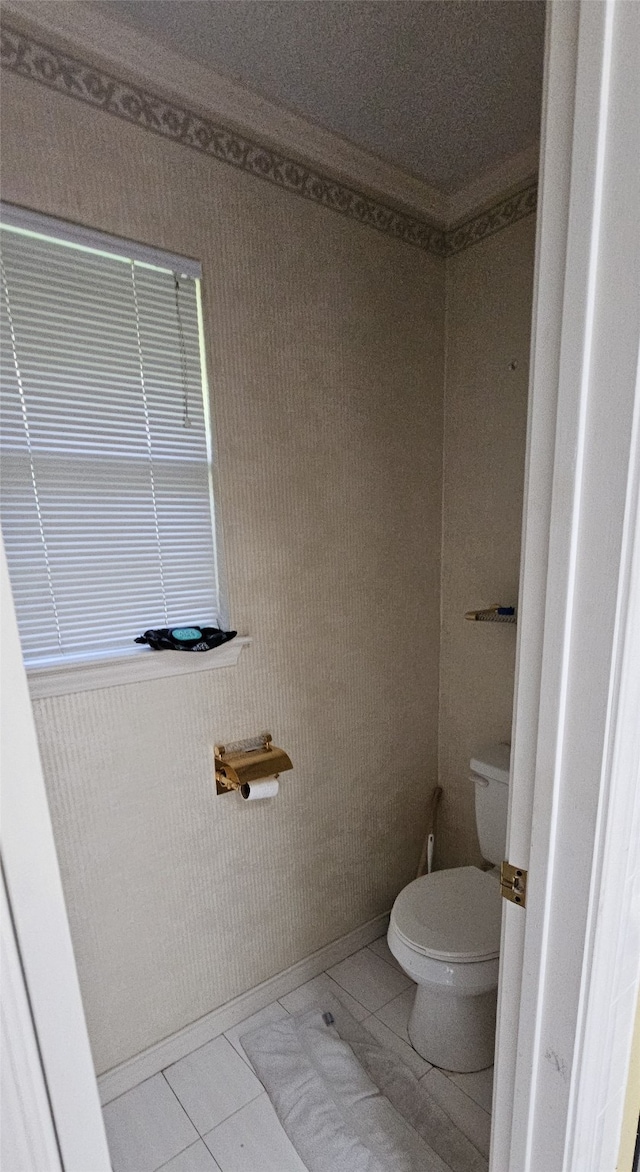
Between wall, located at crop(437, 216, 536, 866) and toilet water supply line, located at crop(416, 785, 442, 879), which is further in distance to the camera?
toilet water supply line, located at crop(416, 785, 442, 879)

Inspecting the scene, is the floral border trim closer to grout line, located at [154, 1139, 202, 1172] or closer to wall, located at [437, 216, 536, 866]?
wall, located at [437, 216, 536, 866]

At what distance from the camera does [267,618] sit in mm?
1584

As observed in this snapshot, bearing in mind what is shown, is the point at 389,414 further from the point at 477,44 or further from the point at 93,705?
the point at 93,705

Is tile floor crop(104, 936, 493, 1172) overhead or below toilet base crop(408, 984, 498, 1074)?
below

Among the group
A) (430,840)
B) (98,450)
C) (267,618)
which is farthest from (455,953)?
(98,450)

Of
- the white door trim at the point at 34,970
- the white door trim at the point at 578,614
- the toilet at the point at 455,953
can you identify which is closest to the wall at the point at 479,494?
the toilet at the point at 455,953

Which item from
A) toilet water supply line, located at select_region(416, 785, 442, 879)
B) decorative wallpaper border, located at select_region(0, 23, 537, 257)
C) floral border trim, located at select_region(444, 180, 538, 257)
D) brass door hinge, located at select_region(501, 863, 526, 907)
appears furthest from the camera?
toilet water supply line, located at select_region(416, 785, 442, 879)

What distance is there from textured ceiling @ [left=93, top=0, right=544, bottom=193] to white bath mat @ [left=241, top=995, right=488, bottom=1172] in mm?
2668

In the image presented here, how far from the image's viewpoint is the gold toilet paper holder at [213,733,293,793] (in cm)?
149

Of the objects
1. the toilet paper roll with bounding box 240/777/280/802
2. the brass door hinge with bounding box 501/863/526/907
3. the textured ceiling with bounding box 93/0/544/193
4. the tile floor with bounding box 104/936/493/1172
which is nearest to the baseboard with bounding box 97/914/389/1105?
the tile floor with bounding box 104/936/493/1172

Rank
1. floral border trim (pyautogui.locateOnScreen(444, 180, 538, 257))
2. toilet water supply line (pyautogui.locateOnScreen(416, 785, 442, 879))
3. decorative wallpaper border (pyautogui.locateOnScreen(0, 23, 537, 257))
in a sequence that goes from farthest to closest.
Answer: toilet water supply line (pyautogui.locateOnScreen(416, 785, 442, 879)), floral border trim (pyautogui.locateOnScreen(444, 180, 538, 257)), decorative wallpaper border (pyautogui.locateOnScreen(0, 23, 537, 257))

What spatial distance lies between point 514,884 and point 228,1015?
1.40 meters

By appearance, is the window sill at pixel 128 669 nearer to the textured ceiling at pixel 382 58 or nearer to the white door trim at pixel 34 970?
the white door trim at pixel 34 970

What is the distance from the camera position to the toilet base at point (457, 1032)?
1496mm
